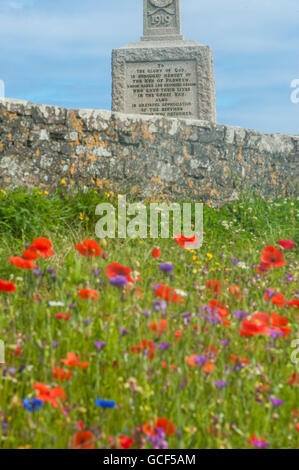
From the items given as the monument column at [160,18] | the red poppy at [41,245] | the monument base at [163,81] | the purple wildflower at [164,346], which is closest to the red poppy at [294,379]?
the purple wildflower at [164,346]

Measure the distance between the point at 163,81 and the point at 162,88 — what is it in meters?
0.15

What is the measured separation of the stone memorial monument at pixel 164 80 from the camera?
10.0m

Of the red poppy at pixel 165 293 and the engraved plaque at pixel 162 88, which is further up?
the engraved plaque at pixel 162 88

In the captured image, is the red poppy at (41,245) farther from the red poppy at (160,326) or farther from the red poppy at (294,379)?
the red poppy at (294,379)

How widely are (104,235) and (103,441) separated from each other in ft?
11.4

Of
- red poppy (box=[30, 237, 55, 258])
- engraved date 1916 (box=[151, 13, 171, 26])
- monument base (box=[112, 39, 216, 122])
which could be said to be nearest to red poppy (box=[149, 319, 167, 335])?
red poppy (box=[30, 237, 55, 258])

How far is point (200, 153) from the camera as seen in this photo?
6863 mm

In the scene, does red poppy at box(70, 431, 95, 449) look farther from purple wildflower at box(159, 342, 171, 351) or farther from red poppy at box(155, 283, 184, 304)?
red poppy at box(155, 283, 184, 304)

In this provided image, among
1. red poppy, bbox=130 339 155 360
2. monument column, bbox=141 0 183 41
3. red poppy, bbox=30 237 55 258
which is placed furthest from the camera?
monument column, bbox=141 0 183 41

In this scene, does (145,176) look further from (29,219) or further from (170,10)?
(170,10)

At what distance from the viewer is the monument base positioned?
32.9 ft

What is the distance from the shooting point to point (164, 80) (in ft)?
33.0

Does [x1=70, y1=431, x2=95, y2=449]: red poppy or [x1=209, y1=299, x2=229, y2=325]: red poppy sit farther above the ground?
[x1=209, y1=299, x2=229, y2=325]: red poppy
